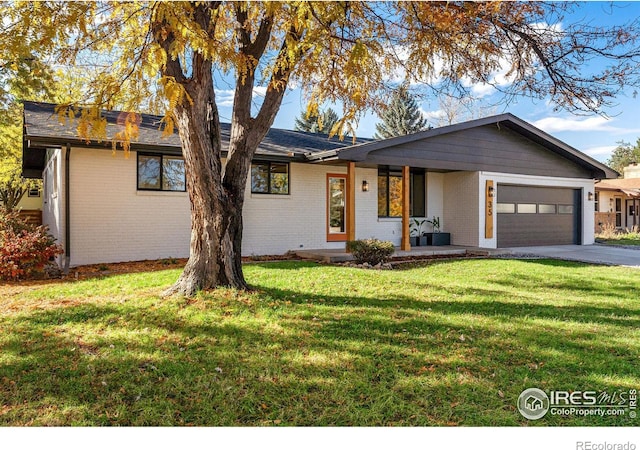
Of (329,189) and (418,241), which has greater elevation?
(329,189)

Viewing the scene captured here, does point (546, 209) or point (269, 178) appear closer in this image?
point (269, 178)

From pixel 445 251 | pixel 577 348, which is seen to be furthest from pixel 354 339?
pixel 445 251

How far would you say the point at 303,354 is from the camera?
13.0 ft

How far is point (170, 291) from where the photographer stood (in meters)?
5.92

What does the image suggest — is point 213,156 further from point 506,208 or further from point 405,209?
point 506,208

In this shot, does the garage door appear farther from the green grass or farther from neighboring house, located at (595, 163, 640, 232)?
the green grass

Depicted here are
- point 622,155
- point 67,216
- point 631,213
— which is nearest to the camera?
point 67,216

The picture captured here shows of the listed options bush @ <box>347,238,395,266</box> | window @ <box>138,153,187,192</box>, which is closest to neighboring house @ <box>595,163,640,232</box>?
bush @ <box>347,238,395,266</box>

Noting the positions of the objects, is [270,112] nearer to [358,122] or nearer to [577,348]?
[358,122]

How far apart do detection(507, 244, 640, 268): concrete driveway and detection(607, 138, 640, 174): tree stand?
156 feet

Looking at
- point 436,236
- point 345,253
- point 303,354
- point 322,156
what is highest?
point 322,156

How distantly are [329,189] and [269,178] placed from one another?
1.96 m

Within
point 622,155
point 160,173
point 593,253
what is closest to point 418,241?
point 593,253
